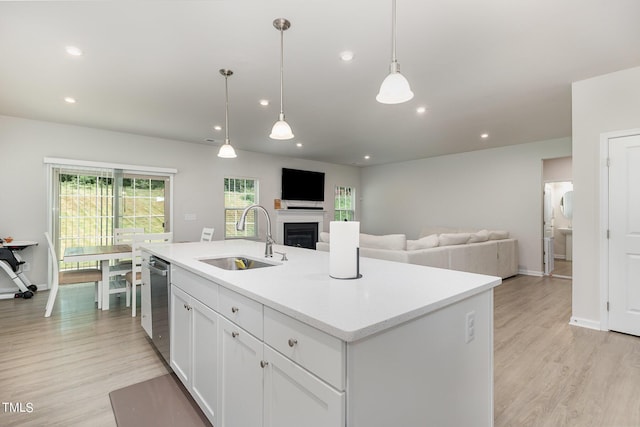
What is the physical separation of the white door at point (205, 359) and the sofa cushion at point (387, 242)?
275 cm

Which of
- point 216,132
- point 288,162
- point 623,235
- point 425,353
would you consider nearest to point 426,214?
point 288,162

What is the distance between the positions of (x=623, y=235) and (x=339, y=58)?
10.7 feet

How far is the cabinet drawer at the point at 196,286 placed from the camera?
5.50ft

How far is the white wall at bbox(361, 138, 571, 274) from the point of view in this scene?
609 centimetres

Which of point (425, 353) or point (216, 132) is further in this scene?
point (216, 132)

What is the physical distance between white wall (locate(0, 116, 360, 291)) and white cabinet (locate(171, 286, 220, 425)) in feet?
13.6

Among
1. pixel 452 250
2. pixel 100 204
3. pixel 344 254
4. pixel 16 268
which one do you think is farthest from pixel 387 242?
pixel 16 268

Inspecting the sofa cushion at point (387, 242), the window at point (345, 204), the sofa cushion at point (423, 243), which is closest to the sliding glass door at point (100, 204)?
the sofa cushion at point (387, 242)

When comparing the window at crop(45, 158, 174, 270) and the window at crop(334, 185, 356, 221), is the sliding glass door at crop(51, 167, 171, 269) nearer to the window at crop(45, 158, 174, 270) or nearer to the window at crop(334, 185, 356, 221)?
the window at crop(45, 158, 174, 270)

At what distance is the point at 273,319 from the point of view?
1192 millimetres

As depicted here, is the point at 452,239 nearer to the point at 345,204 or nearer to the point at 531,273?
the point at 531,273

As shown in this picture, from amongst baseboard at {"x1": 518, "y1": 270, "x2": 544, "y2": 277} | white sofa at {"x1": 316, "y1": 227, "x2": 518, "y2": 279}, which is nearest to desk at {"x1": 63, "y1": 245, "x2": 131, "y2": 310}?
white sofa at {"x1": 316, "y1": 227, "x2": 518, "y2": 279}

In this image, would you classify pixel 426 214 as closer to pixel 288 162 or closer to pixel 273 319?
pixel 288 162

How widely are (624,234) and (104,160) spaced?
7.07 m
